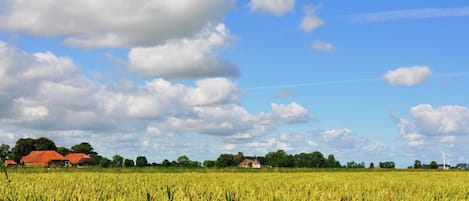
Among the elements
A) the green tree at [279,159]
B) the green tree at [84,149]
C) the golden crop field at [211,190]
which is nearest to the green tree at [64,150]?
the green tree at [84,149]

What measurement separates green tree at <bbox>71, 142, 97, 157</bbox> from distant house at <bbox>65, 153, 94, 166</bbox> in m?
7.85

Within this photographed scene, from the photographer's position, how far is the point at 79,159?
148 meters

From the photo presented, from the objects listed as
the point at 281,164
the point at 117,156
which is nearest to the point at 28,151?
the point at 117,156

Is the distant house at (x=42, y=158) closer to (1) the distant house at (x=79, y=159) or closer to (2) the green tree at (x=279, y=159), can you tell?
(1) the distant house at (x=79, y=159)

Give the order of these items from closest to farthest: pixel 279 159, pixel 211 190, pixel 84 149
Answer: pixel 211 190 → pixel 279 159 → pixel 84 149

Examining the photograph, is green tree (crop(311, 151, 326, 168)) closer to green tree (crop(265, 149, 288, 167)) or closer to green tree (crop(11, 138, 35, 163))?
green tree (crop(265, 149, 288, 167))

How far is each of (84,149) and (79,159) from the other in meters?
15.2

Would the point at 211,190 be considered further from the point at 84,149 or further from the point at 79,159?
the point at 84,149

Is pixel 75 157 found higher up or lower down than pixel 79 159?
higher up

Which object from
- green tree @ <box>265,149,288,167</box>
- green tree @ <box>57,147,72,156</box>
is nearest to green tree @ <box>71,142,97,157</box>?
green tree @ <box>57,147,72,156</box>

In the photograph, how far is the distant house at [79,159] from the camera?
147 meters

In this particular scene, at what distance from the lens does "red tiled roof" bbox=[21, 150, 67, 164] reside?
133m

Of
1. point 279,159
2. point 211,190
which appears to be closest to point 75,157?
point 279,159

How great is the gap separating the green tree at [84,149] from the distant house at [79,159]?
25.8 feet
